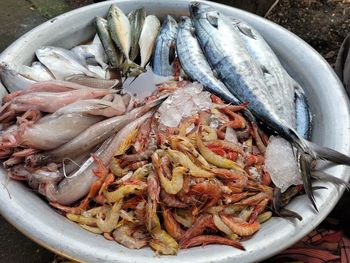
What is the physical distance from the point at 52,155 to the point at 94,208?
338mm

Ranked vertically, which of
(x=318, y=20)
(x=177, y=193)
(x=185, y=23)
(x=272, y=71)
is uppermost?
(x=185, y=23)

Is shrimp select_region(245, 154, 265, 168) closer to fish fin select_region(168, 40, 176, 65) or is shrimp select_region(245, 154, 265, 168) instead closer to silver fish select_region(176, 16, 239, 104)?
silver fish select_region(176, 16, 239, 104)

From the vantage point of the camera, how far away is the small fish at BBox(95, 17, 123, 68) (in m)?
3.10

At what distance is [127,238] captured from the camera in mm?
2314

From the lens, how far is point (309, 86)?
295cm

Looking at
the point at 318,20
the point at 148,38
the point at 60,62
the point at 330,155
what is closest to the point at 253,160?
the point at 330,155

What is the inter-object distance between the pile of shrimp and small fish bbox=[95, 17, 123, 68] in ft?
2.51

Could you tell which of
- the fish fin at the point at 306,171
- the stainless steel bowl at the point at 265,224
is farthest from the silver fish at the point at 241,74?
the stainless steel bowl at the point at 265,224

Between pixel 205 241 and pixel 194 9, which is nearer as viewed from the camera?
pixel 205 241

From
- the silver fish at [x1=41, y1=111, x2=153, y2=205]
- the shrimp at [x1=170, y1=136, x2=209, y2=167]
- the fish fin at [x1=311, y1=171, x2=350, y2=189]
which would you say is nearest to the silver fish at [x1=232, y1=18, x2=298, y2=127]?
the fish fin at [x1=311, y1=171, x2=350, y2=189]

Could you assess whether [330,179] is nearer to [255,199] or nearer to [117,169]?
[255,199]

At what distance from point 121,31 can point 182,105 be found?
84 centimetres

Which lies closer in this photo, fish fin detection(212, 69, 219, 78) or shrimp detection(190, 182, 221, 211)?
shrimp detection(190, 182, 221, 211)

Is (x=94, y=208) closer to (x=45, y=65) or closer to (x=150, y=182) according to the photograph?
(x=150, y=182)
